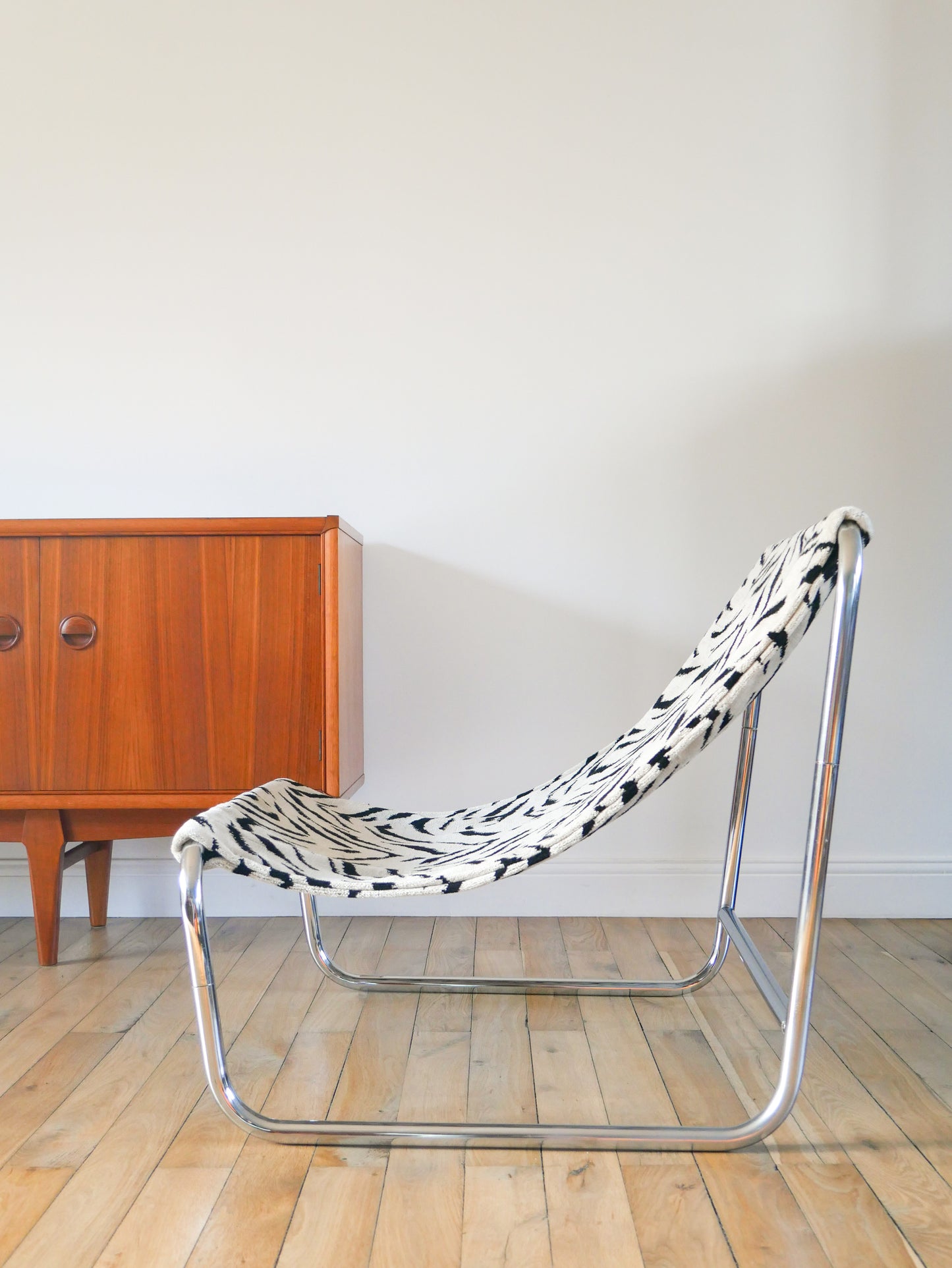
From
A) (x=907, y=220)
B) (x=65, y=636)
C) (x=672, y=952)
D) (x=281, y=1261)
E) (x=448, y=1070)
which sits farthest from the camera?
(x=907, y=220)

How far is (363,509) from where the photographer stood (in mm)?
2090

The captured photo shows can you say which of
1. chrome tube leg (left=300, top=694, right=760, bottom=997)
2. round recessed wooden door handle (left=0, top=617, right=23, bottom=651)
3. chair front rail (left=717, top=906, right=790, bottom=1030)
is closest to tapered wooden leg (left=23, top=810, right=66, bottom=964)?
round recessed wooden door handle (left=0, top=617, right=23, bottom=651)

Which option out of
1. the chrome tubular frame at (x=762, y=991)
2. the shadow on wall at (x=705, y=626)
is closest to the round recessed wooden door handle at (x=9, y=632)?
the shadow on wall at (x=705, y=626)

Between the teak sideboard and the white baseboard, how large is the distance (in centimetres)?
37

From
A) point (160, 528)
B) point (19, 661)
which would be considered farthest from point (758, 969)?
point (19, 661)

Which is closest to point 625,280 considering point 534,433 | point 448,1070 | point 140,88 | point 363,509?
point 534,433

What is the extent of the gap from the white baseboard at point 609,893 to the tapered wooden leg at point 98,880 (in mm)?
81

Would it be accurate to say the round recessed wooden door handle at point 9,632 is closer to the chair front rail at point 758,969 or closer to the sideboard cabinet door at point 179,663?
the sideboard cabinet door at point 179,663

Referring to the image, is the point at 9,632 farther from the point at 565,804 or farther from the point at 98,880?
the point at 565,804

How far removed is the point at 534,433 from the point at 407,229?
0.52 meters

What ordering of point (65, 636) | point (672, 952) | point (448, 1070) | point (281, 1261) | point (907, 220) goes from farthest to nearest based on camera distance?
point (907, 220)
point (672, 952)
point (65, 636)
point (448, 1070)
point (281, 1261)

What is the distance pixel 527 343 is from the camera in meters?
2.07

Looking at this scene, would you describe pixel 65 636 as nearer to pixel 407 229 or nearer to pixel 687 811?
pixel 407 229

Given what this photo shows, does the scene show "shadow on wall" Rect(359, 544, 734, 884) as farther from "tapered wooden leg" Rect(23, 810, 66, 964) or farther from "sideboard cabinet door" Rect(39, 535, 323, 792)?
"tapered wooden leg" Rect(23, 810, 66, 964)
